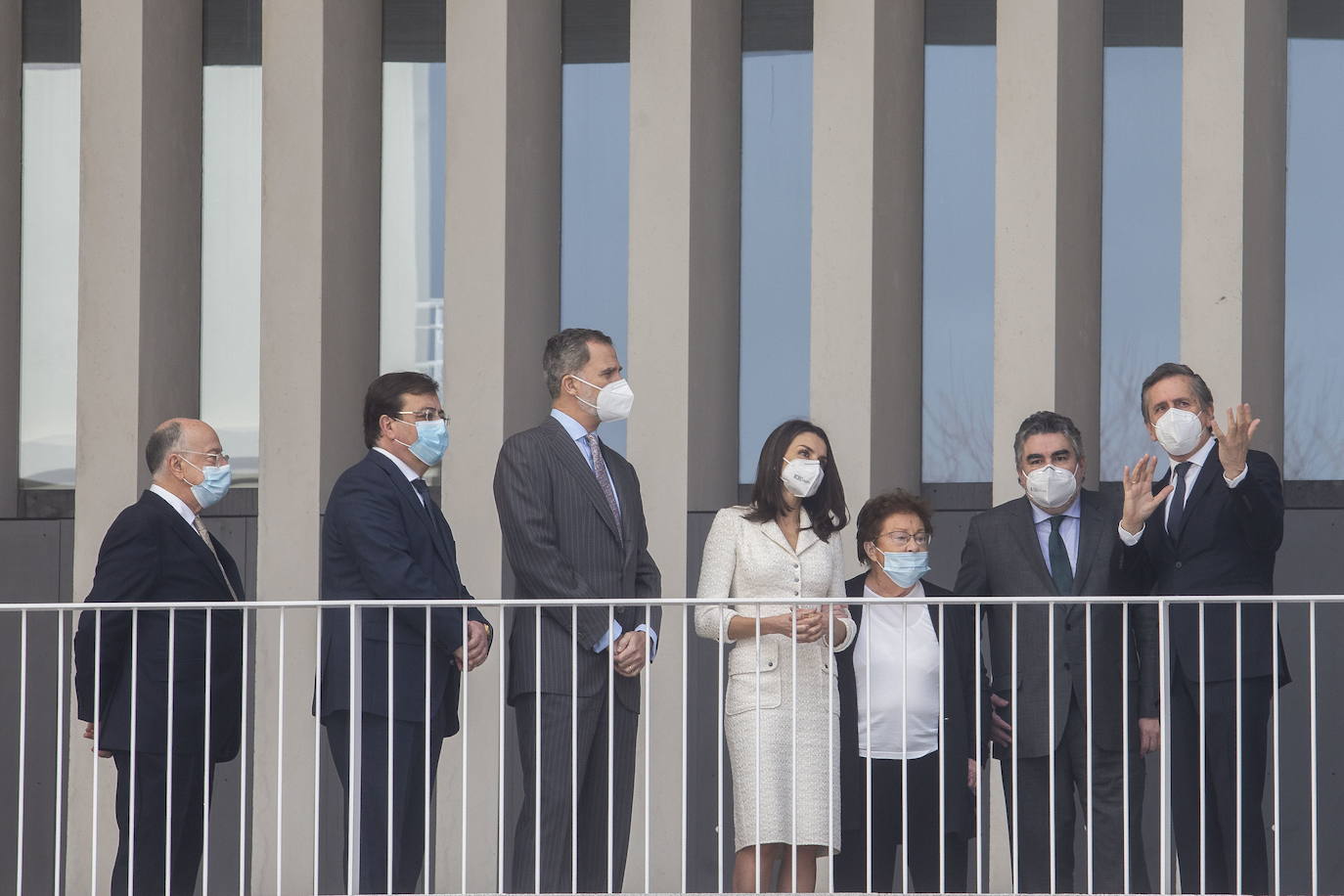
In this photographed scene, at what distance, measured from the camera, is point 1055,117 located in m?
8.15

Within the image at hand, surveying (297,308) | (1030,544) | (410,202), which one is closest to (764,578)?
(1030,544)

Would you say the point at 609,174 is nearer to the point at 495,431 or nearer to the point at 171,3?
the point at 495,431

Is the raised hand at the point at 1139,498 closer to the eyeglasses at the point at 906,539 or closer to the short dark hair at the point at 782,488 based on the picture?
the eyeglasses at the point at 906,539

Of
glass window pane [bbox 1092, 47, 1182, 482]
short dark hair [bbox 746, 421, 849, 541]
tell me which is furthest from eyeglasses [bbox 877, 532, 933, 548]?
glass window pane [bbox 1092, 47, 1182, 482]

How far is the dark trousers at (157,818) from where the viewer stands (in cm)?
606

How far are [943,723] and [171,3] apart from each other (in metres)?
5.19

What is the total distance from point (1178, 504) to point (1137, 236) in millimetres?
3133

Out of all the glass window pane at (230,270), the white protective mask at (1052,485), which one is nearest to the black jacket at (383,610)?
the white protective mask at (1052,485)

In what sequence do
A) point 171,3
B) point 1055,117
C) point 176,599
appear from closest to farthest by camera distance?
point 176,599
point 1055,117
point 171,3

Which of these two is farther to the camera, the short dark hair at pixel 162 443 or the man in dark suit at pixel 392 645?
the short dark hair at pixel 162 443

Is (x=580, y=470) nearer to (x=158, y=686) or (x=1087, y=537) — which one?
(x=158, y=686)

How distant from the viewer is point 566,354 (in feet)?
20.4

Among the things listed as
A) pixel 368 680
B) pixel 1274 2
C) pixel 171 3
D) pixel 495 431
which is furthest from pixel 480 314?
pixel 1274 2

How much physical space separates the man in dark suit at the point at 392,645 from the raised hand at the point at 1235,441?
7.61 feet
